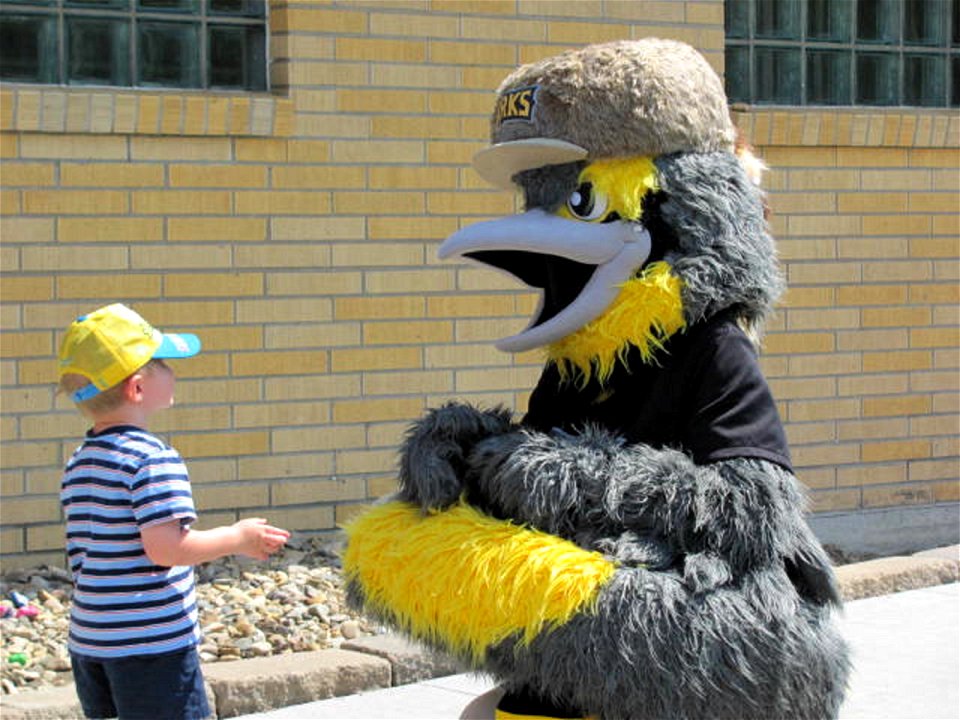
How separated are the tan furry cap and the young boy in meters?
1.05

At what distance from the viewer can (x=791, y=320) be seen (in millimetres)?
8828

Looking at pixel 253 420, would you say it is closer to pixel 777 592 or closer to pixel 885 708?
pixel 885 708

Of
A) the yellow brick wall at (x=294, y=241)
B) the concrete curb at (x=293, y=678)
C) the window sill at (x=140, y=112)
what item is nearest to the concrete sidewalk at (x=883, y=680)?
the concrete curb at (x=293, y=678)

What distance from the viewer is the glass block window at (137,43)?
7.16m

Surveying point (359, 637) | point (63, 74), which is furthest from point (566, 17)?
point (359, 637)

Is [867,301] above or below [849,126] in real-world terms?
below

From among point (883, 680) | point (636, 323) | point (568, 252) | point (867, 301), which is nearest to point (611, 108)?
point (568, 252)

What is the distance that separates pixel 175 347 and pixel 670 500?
152 cm

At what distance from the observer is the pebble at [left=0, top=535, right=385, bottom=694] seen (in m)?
6.11

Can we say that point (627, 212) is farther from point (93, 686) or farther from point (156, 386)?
point (93, 686)

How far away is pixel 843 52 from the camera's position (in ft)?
30.1

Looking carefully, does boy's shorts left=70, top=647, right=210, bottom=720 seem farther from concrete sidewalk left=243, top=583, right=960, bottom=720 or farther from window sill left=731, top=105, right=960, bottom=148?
window sill left=731, top=105, right=960, bottom=148

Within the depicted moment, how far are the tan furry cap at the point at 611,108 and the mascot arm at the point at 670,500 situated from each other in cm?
66

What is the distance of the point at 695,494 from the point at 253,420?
4.44m
